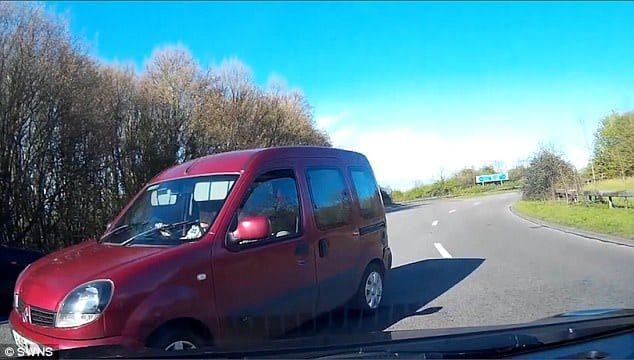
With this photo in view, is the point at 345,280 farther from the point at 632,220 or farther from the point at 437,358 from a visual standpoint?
the point at 632,220

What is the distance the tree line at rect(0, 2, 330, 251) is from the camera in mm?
14094

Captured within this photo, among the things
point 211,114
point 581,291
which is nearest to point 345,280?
point 581,291

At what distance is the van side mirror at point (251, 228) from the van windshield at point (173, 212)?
250mm

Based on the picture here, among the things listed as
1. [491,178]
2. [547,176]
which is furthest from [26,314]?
→ [491,178]

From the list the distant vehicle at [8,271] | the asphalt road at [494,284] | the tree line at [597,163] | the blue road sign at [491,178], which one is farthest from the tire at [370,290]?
the blue road sign at [491,178]

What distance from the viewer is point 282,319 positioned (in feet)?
15.8

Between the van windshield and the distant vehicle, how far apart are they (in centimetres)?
319

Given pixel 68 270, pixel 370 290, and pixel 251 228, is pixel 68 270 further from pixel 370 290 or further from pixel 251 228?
pixel 370 290

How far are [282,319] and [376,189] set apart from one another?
2929 mm

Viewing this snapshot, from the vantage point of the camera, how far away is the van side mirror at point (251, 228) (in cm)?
439

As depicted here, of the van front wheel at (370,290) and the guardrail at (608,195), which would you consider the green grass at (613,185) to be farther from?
the van front wheel at (370,290)

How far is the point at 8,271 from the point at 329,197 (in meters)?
4.82

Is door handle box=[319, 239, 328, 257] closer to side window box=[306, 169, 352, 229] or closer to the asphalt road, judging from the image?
side window box=[306, 169, 352, 229]

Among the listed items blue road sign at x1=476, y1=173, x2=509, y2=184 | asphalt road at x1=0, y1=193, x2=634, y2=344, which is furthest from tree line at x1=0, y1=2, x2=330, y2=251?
blue road sign at x1=476, y1=173, x2=509, y2=184
